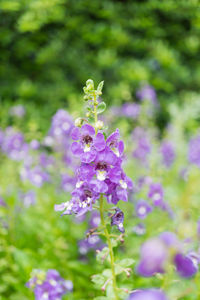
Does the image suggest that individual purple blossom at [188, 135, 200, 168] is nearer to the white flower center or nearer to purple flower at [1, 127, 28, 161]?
purple flower at [1, 127, 28, 161]

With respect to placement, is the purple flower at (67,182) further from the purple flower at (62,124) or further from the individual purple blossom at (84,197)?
the individual purple blossom at (84,197)

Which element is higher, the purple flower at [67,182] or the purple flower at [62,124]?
the purple flower at [62,124]

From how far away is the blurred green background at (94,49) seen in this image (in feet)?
17.8

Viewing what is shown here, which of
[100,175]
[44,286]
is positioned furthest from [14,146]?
[100,175]

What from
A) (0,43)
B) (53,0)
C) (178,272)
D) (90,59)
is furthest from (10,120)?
(178,272)

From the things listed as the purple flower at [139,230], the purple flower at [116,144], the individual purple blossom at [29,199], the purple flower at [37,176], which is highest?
the purple flower at [37,176]

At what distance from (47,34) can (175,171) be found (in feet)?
10.6

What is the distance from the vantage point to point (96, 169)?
4.39 ft

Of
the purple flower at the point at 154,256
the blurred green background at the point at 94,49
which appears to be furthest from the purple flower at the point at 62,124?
the blurred green background at the point at 94,49

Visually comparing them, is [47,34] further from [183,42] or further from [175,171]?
[175,171]

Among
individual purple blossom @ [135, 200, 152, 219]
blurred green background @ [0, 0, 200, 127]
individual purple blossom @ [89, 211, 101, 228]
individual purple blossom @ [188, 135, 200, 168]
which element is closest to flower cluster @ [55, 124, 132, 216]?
individual purple blossom @ [135, 200, 152, 219]

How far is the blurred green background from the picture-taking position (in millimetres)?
5430

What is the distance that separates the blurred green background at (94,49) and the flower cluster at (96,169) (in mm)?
3888

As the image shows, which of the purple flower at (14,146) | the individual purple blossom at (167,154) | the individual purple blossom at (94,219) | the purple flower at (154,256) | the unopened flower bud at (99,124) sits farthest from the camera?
the individual purple blossom at (167,154)
